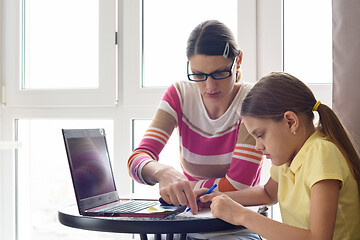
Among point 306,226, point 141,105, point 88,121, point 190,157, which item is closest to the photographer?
point 306,226

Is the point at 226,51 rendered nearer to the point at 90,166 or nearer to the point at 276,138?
the point at 276,138

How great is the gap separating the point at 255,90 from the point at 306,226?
41 cm

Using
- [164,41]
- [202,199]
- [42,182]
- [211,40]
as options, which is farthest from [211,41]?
[42,182]

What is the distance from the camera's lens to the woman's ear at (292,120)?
1.29 metres

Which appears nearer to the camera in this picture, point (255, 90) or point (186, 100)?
point (255, 90)

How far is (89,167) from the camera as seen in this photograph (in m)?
1.40

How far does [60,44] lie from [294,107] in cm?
165

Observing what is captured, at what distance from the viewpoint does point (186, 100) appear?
1822 mm

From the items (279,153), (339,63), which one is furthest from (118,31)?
(279,153)

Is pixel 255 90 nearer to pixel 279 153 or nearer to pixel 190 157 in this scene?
pixel 279 153

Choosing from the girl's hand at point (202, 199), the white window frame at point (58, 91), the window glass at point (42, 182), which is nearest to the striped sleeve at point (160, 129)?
the girl's hand at point (202, 199)

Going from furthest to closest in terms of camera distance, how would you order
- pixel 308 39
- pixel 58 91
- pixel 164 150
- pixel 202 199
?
pixel 58 91, pixel 164 150, pixel 308 39, pixel 202 199

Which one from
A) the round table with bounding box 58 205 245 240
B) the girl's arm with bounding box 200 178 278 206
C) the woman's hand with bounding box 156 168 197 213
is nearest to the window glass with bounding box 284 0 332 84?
the girl's arm with bounding box 200 178 278 206

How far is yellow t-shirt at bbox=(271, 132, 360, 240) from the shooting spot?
1.19 meters
